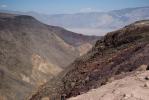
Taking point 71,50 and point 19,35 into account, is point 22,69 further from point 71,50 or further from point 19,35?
point 71,50

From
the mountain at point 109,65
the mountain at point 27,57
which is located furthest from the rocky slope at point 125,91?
the mountain at point 27,57

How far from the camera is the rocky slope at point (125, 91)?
845cm

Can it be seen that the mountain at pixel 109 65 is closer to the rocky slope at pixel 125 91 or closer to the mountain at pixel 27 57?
the rocky slope at pixel 125 91

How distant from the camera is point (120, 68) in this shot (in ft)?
61.0

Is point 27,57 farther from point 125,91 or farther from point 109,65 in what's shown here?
point 125,91

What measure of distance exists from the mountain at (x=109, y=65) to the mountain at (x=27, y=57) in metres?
34.8

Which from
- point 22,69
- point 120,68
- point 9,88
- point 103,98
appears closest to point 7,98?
point 9,88

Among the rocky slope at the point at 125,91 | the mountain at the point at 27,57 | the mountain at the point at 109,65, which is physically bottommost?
the mountain at the point at 27,57

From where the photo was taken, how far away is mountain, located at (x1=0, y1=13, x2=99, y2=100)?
209ft

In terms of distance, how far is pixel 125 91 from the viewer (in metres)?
8.77

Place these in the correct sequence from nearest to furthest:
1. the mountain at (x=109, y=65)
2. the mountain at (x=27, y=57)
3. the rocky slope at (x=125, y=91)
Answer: the rocky slope at (x=125, y=91) < the mountain at (x=109, y=65) < the mountain at (x=27, y=57)

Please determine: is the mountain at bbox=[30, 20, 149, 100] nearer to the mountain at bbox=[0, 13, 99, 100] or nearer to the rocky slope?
the rocky slope

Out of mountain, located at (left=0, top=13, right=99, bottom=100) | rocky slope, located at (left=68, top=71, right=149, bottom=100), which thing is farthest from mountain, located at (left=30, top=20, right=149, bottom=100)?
mountain, located at (left=0, top=13, right=99, bottom=100)

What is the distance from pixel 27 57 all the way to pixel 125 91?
69952 mm
